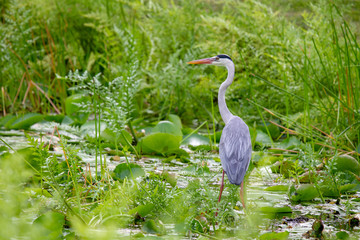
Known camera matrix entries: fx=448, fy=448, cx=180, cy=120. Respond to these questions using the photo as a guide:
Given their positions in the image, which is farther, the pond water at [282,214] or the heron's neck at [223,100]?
the heron's neck at [223,100]

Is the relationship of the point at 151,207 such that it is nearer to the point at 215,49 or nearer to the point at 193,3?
the point at 215,49

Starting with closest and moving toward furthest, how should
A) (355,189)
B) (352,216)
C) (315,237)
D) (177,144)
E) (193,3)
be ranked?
(315,237), (352,216), (355,189), (177,144), (193,3)

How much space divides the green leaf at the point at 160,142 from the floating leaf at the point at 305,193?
978 millimetres

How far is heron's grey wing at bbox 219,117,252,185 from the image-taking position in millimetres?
1849

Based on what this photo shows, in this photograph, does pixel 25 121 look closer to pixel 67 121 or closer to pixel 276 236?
pixel 67 121

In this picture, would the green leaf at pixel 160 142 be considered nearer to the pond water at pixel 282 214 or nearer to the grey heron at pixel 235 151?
the pond water at pixel 282 214

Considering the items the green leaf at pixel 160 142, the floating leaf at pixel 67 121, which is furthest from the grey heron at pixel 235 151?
the floating leaf at pixel 67 121

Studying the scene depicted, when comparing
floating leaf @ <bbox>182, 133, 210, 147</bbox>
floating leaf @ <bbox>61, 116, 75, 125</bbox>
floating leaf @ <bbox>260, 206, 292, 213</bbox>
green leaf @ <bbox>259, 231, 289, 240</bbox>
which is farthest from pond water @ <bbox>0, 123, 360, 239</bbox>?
floating leaf @ <bbox>61, 116, 75, 125</bbox>

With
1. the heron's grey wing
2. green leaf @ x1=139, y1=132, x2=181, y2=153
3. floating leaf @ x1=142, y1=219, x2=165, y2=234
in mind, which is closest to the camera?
floating leaf @ x1=142, y1=219, x2=165, y2=234

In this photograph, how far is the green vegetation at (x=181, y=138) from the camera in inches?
69.5

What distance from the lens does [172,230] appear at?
68.7 inches

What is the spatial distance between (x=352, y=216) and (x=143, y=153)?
5.19ft

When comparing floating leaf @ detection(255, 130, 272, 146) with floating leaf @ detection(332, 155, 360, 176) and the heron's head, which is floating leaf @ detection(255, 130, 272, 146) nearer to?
floating leaf @ detection(332, 155, 360, 176)

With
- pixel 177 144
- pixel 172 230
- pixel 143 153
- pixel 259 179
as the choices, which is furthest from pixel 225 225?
pixel 143 153
